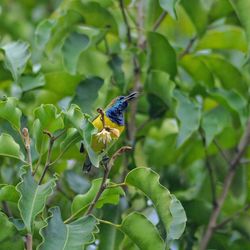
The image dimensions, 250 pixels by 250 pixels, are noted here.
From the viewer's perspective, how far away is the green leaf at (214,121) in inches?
123

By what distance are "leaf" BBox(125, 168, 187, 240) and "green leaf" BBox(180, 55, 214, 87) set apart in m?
1.11

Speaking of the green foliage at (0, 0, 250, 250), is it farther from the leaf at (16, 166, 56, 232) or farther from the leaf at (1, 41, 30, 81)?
the leaf at (16, 166, 56, 232)

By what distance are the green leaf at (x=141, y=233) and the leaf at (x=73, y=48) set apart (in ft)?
3.10

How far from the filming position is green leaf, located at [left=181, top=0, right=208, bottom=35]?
338 centimetres

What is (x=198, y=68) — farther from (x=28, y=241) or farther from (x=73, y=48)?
(x=28, y=241)

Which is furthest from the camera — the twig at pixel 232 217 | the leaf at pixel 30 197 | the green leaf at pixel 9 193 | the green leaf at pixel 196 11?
the green leaf at pixel 196 11

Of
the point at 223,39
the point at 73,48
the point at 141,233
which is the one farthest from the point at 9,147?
the point at 223,39

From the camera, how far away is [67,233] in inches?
88.9

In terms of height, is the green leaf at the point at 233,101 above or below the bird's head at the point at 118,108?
above

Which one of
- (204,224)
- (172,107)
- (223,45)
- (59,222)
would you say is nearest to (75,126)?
(59,222)

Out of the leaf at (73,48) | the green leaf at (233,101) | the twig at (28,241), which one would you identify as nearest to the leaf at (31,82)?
the leaf at (73,48)

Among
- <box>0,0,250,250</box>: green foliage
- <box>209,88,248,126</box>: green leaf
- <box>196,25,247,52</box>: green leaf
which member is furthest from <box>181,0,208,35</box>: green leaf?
<box>209,88,248,126</box>: green leaf

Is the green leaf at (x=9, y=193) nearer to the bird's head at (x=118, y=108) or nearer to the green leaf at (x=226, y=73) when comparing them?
the bird's head at (x=118, y=108)

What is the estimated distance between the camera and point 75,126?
227 centimetres
